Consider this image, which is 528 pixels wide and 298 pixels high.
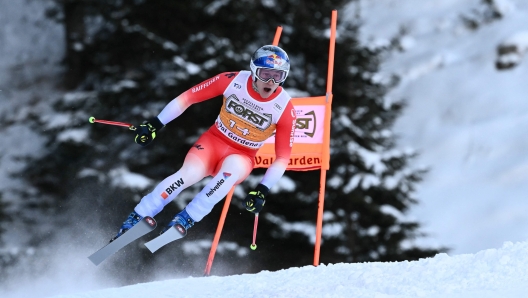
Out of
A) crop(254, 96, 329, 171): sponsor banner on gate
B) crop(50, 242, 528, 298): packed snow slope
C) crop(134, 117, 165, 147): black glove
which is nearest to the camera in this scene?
crop(50, 242, 528, 298): packed snow slope

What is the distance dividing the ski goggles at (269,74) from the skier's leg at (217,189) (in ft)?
2.10

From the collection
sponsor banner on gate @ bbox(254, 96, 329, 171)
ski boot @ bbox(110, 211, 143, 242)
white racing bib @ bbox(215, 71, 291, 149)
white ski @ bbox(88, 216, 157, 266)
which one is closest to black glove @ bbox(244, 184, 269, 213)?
white racing bib @ bbox(215, 71, 291, 149)

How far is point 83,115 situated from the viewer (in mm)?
10805

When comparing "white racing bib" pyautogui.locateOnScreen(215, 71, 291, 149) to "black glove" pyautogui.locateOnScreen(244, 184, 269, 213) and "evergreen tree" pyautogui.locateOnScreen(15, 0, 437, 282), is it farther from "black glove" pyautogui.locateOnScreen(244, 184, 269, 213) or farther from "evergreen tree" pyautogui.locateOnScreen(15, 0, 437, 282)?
"evergreen tree" pyautogui.locateOnScreen(15, 0, 437, 282)

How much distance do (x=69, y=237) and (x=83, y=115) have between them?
1.81m

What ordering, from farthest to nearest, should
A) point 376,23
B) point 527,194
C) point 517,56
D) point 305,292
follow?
point 376,23, point 517,56, point 527,194, point 305,292

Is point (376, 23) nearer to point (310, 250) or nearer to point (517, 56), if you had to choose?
point (517, 56)

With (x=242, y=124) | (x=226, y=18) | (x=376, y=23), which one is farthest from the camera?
(x=376, y=23)

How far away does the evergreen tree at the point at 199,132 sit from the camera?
10648 mm

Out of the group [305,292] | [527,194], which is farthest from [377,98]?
[305,292]

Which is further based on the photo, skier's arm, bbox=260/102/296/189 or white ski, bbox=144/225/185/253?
skier's arm, bbox=260/102/296/189

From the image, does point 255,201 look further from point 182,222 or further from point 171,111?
point 171,111

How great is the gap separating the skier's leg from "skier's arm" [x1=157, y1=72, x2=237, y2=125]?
0.52 m

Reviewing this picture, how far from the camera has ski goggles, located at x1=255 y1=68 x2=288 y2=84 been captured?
5098 mm
